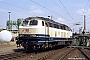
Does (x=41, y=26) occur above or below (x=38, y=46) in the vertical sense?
above

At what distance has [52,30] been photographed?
24.6 meters

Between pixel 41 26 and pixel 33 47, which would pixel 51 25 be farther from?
pixel 33 47

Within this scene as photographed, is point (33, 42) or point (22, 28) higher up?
point (22, 28)

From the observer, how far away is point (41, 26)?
69.7 feet

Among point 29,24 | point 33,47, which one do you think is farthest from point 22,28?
point 33,47

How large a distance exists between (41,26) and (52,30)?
11.8 ft

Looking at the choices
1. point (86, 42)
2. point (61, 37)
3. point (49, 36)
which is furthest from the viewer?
point (86, 42)

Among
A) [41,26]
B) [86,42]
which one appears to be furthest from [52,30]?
[86,42]

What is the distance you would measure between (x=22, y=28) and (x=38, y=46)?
100 inches

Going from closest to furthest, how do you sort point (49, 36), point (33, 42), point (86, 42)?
point (33, 42)
point (49, 36)
point (86, 42)

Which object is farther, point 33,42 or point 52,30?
point 52,30

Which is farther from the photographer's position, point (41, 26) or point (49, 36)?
point (49, 36)

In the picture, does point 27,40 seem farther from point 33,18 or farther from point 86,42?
point 86,42

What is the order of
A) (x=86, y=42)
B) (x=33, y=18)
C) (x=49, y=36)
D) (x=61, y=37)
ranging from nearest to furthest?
(x=33, y=18)
(x=49, y=36)
(x=61, y=37)
(x=86, y=42)
